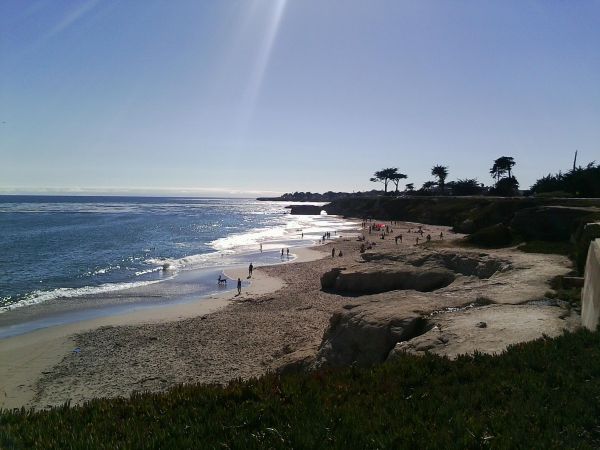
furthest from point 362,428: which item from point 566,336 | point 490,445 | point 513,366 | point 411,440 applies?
point 566,336

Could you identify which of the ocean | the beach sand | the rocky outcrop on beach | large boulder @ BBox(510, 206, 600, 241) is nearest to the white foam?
the ocean

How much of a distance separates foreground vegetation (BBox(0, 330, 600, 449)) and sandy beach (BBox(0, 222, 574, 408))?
2.24m

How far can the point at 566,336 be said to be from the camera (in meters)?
8.29

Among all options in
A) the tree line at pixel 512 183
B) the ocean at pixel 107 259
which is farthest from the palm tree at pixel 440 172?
the ocean at pixel 107 259

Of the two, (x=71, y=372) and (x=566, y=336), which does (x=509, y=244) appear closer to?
(x=566, y=336)

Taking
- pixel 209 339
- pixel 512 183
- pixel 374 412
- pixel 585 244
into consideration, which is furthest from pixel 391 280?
pixel 512 183

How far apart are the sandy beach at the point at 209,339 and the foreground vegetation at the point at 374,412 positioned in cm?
224

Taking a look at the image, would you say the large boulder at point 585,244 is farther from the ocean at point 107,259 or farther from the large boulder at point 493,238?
the ocean at point 107,259

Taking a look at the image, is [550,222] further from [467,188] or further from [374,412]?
[467,188]

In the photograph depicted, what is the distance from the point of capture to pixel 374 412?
5.85 metres

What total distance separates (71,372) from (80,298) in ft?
43.8

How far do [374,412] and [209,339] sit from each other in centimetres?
1446

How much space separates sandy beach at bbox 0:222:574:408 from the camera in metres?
12.4

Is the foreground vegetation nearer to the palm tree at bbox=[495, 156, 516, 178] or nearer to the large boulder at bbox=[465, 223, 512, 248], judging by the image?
the large boulder at bbox=[465, 223, 512, 248]
